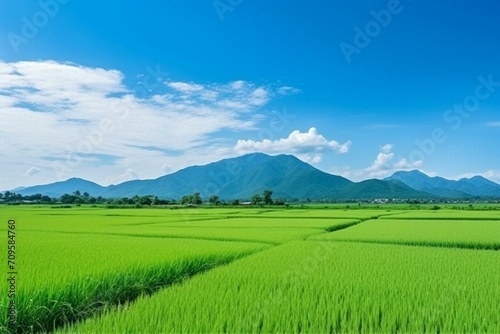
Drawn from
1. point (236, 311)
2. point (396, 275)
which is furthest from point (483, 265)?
point (236, 311)

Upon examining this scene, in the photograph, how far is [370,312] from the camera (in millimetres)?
4914

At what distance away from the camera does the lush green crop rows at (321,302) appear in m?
4.29

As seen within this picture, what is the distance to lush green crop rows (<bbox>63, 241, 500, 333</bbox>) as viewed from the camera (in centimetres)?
429

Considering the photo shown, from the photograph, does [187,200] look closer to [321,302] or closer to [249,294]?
[249,294]

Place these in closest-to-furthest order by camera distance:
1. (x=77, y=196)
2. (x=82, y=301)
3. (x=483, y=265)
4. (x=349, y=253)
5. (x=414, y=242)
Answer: (x=82, y=301) → (x=483, y=265) → (x=349, y=253) → (x=414, y=242) → (x=77, y=196)

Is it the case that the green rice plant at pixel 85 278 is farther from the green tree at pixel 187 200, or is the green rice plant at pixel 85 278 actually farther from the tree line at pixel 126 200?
the green tree at pixel 187 200

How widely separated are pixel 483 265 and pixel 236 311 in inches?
278

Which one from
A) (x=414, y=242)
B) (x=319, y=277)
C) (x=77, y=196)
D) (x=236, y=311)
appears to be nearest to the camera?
(x=236, y=311)

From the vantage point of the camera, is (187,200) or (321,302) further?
(187,200)

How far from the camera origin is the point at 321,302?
5.14 metres

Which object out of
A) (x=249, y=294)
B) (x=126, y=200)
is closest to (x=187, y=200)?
(x=126, y=200)

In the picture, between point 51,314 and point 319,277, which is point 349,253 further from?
point 51,314

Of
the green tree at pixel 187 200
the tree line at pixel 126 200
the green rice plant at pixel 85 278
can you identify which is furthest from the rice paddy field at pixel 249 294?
the green tree at pixel 187 200

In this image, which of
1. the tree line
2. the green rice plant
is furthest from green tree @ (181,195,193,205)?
the green rice plant
